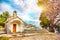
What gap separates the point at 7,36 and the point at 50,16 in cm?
76

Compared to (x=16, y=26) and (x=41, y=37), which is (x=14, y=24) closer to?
(x=16, y=26)

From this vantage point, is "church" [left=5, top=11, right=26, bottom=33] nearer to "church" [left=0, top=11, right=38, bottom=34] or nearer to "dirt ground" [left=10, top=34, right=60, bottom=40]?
"church" [left=0, top=11, right=38, bottom=34]

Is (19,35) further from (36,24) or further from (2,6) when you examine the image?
(2,6)

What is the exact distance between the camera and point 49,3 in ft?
10.00

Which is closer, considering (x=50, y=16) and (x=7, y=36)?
(x=7, y=36)

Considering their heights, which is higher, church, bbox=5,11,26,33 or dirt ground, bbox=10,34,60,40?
church, bbox=5,11,26,33

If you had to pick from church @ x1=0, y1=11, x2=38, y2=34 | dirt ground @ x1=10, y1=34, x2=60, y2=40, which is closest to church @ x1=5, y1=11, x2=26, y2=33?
church @ x1=0, y1=11, x2=38, y2=34

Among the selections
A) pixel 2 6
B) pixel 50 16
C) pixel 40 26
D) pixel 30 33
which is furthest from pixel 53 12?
pixel 2 6

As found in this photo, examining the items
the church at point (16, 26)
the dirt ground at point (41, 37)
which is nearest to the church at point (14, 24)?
the church at point (16, 26)

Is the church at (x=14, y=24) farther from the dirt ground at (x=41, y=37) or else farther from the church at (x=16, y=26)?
the dirt ground at (x=41, y=37)

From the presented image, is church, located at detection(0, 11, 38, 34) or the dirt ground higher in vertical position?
church, located at detection(0, 11, 38, 34)

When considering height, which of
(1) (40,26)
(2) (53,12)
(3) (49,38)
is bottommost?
(3) (49,38)

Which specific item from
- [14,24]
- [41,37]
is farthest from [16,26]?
[41,37]

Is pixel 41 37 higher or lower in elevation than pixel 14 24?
lower
